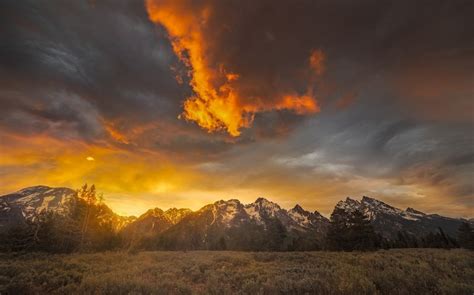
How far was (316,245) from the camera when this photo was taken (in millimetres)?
60219

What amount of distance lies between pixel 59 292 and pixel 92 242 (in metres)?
41.7

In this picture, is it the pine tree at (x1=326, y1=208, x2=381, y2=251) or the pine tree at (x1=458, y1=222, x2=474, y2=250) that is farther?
the pine tree at (x1=458, y1=222, x2=474, y2=250)

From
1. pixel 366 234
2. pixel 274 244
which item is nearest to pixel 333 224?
pixel 366 234

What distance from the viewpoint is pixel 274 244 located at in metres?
62.4

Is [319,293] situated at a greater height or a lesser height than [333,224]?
lesser

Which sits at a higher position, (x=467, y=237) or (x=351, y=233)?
(x=351, y=233)

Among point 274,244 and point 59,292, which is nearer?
point 59,292

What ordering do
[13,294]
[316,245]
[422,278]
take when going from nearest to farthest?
1. [13,294]
2. [422,278]
3. [316,245]

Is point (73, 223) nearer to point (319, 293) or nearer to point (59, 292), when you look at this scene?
point (59, 292)

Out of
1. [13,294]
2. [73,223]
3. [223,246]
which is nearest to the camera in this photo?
[13,294]

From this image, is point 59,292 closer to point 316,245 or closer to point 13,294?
point 13,294

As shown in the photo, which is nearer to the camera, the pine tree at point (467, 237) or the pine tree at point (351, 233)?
the pine tree at point (351, 233)

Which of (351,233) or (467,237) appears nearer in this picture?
(351,233)

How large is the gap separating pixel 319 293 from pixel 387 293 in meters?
2.77
